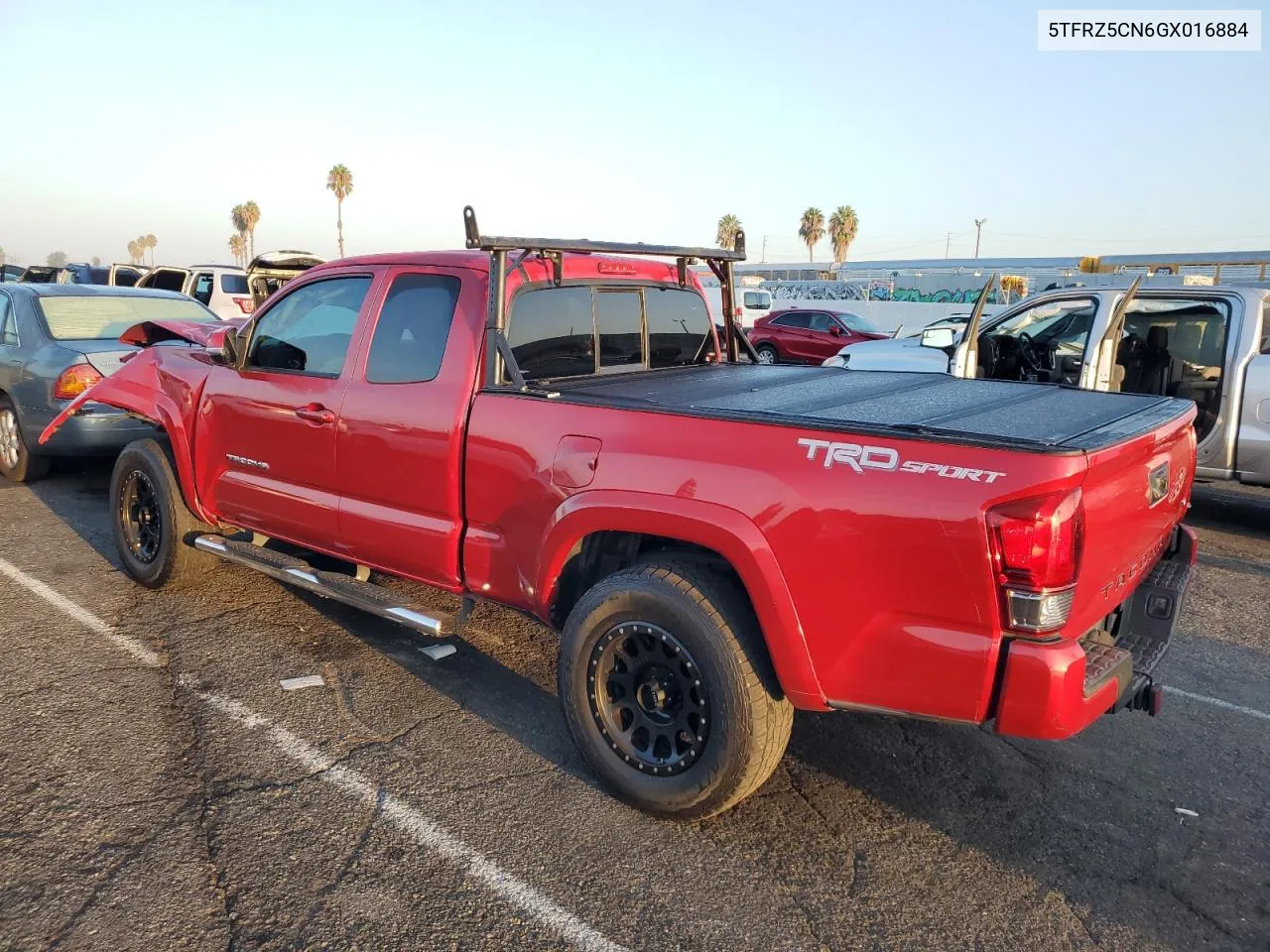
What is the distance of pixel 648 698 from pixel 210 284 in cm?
1534

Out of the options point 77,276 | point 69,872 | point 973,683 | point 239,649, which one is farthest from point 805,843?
point 77,276

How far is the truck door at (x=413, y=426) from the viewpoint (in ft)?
12.1

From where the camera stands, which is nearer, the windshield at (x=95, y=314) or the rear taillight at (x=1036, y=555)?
the rear taillight at (x=1036, y=555)

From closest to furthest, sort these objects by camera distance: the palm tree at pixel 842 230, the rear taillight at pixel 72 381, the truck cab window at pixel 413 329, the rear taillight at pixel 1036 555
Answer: the rear taillight at pixel 1036 555
the truck cab window at pixel 413 329
the rear taillight at pixel 72 381
the palm tree at pixel 842 230

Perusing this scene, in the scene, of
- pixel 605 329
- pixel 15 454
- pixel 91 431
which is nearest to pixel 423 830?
pixel 605 329

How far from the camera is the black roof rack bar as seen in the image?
346cm

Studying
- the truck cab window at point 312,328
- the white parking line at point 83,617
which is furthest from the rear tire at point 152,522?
the truck cab window at point 312,328

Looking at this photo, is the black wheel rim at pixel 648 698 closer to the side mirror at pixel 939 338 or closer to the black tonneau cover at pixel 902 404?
the black tonneau cover at pixel 902 404

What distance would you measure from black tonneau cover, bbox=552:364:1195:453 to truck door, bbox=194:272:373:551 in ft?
3.81

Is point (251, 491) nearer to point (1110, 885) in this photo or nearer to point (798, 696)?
Answer: point (798, 696)

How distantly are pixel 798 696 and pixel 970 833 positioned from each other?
899mm

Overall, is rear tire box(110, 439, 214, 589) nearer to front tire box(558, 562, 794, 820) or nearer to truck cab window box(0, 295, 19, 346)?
front tire box(558, 562, 794, 820)

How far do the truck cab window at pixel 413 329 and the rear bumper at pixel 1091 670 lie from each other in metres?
2.46

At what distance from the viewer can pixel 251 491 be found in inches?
182
